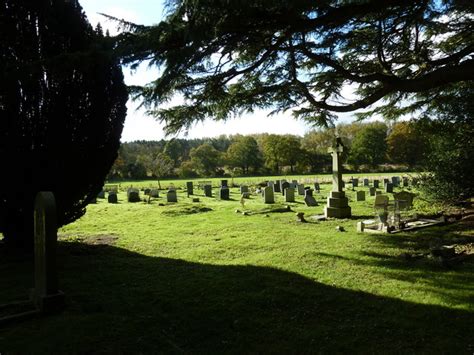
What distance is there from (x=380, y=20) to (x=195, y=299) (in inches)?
246

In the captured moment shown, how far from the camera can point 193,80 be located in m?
7.01

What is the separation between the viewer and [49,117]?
766 centimetres

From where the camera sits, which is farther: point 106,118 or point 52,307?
point 106,118

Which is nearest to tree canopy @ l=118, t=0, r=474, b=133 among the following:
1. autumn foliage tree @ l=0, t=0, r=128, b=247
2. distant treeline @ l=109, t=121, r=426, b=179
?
autumn foliage tree @ l=0, t=0, r=128, b=247

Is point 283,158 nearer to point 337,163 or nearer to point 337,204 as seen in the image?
point 337,163

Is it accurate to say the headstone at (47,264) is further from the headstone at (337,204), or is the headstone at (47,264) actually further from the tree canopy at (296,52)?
the headstone at (337,204)

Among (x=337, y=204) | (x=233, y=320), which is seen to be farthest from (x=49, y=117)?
(x=337, y=204)

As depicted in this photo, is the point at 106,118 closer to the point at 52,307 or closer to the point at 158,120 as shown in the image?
the point at 158,120

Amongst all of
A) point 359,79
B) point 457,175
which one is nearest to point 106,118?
point 359,79

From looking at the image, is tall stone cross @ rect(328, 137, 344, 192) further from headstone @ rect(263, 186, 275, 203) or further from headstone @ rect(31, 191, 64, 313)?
headstone @ rect(31, 191, 64, 313)

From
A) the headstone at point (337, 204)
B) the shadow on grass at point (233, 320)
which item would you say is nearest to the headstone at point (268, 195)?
the headstone at point (337, 204)

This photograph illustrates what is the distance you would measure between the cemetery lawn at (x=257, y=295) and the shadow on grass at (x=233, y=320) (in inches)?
0.6

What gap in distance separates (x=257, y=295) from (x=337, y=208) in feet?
28.4

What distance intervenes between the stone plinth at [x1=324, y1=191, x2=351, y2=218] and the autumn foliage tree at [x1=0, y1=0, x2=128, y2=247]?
8.45 m
